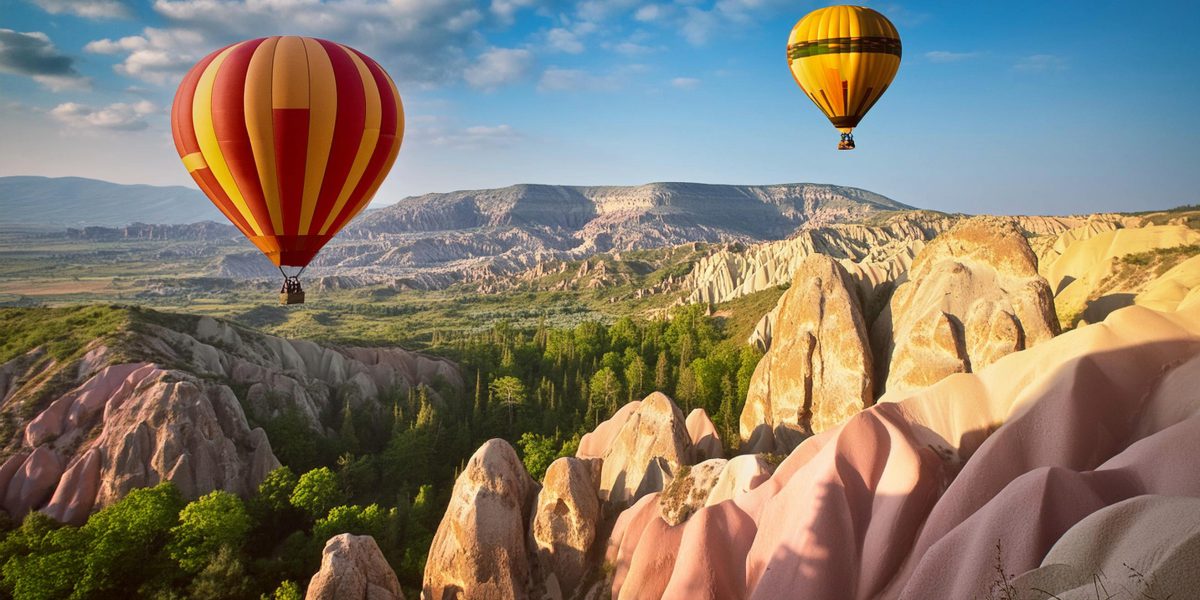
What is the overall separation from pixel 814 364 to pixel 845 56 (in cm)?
1300

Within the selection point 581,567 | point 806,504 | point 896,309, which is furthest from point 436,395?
point 806,504

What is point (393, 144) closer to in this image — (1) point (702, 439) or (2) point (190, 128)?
(2) point (190, 128)

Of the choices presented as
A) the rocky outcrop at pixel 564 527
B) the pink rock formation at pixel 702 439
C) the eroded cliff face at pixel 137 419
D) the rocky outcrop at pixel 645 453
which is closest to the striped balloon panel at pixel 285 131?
the rocky outcrop at pixel 564 527

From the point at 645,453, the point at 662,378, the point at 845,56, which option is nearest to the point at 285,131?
the point at 645,453

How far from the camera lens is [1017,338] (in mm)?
18328

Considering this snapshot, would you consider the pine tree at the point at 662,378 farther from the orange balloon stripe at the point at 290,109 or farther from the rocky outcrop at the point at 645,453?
the orange balloon stripe at the point at 290,109

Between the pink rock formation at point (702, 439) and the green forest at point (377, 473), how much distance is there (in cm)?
679

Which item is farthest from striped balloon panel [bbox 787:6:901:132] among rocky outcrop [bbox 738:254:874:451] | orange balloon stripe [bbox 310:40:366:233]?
orange balloon stripe [bbox 310:40:366:233]

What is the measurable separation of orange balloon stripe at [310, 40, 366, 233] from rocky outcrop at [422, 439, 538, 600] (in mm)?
9796

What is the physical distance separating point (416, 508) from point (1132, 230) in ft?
125

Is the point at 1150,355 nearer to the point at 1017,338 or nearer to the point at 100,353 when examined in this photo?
the point at 1017,338

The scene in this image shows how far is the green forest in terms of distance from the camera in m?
21.0

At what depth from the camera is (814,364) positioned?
890 inches

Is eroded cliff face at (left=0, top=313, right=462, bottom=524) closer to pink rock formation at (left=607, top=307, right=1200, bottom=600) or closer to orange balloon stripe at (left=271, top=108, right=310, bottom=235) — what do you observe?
orange balloon stripe at (left=271, top=108, right=310, bottom=235)
